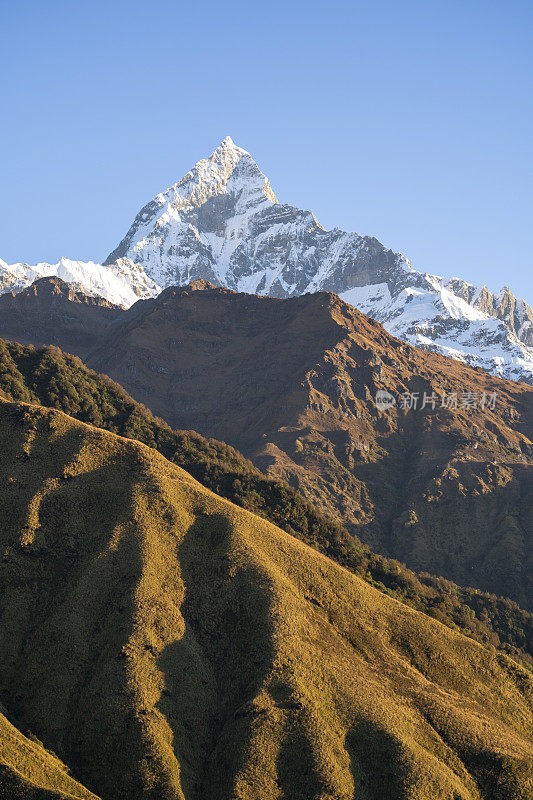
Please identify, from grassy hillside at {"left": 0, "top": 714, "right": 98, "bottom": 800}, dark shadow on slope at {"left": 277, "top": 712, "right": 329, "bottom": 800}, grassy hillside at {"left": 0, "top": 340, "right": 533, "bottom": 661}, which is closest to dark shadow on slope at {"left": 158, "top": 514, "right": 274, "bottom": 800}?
dark shadow on slope at {"left": 277, "top": 712, "right": 329, "bottom": 800}

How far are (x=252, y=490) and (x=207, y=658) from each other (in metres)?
63.9

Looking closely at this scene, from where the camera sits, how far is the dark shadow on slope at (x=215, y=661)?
82.5 meters

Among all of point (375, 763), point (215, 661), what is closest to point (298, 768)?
point (375, 763)

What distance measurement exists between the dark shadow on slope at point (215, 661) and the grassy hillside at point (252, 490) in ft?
141

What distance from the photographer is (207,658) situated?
95.2 meters

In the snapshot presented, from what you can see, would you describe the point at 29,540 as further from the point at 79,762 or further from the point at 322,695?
the point at 322,695

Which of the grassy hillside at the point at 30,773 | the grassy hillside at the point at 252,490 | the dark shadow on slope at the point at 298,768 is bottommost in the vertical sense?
the grassy hillside at the point at 30,773

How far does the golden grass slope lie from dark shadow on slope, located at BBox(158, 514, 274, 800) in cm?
21

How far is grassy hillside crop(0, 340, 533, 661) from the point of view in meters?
149

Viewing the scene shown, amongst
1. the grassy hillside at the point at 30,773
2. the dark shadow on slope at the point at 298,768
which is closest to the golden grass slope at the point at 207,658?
the dark shadow on slope at the point at 298,768

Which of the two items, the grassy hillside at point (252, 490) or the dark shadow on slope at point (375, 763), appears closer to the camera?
the dark shadow on slope at point (375, 763)

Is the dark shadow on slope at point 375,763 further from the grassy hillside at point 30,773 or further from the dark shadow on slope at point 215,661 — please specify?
the grassy hillside at point 30,773

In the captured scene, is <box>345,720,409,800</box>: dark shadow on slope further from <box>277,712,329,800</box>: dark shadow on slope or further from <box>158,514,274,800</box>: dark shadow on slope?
<box>158,514,274,800</box>: dark shadow on slope

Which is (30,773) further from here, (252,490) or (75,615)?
(252,490)
